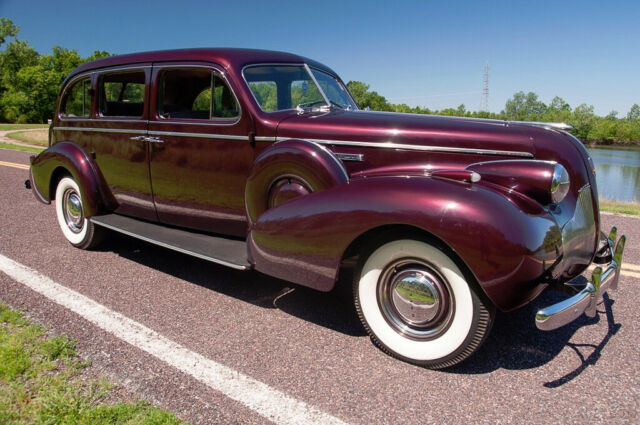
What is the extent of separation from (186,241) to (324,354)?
1.61 m

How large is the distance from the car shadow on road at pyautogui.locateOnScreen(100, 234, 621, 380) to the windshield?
4.70 feet

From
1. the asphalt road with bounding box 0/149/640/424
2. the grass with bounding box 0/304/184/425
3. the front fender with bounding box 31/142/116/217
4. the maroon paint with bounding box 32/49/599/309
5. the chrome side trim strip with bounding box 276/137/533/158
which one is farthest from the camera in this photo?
the front fender with bounding box 31/142/116/217

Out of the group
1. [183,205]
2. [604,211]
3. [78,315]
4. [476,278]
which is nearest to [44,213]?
[183,205]

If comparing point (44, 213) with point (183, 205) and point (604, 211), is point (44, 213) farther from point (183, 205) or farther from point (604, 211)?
Answer: point (604, 211)

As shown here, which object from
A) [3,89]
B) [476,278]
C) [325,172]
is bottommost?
[476,278]

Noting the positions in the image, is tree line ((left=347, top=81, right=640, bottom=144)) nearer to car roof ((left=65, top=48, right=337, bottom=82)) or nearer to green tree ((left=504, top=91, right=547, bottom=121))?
green tree ((left=504, top=91, right=547, bottom=121))

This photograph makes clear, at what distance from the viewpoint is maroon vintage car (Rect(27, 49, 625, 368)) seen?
229 centimetres

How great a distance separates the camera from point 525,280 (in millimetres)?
2158

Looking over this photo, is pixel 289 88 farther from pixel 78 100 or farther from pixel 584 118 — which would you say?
pixel 584 118

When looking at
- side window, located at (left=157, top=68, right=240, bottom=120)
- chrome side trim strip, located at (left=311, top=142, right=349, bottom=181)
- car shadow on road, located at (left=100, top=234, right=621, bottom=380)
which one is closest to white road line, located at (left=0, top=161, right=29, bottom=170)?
car shadow on road, located at (left=100, top=234, right=621, bottom=380)

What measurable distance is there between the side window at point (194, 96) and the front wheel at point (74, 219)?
4.57 feet

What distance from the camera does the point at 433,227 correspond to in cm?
226

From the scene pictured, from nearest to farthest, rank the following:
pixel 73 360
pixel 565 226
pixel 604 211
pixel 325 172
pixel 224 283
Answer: pixel 73 360
pixel 565 226
pixel 325 172
pixel 224 283
pixel 604 211

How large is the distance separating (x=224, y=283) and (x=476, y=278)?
213 cm
